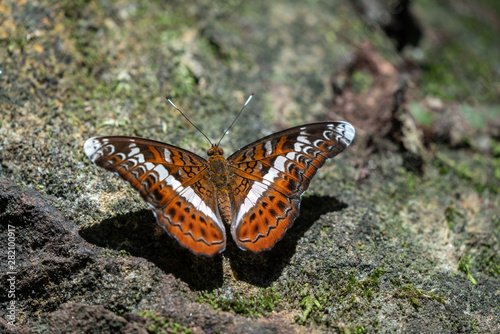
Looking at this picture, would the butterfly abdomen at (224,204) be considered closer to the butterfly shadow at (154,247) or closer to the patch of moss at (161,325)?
the butterfly shadow at (154,247)

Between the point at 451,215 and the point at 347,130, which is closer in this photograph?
the point at 347,130

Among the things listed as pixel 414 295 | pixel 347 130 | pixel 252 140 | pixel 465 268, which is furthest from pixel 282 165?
pixel 465 268

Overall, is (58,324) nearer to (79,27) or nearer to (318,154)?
(318,154)

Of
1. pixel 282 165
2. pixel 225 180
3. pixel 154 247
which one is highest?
pixel 282 165

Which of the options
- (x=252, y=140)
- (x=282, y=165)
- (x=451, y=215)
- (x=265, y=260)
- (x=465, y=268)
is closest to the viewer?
(x=265, y=260)

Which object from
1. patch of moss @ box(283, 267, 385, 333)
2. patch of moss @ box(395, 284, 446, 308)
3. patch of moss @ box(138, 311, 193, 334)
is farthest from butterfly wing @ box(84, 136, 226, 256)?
patch of moss @ box(395, 284, 446, 308)

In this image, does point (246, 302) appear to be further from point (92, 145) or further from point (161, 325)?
point (92, 145)

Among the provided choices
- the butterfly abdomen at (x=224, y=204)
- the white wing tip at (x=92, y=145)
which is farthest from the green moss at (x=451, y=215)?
the white wing tip at (x=92, y=145)

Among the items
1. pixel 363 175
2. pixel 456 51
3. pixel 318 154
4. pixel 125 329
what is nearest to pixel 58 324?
pixel 125 329
